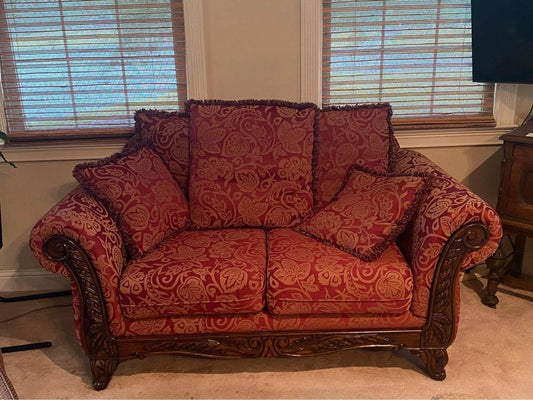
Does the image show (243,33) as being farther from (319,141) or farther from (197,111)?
(319,141)

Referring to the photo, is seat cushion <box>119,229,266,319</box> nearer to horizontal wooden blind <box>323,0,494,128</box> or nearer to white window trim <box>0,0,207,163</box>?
white window trim <box>0,0,207,163</box>

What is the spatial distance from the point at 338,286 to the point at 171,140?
3.65 feet

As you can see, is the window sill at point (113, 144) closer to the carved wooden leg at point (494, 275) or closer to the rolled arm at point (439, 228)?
the carved wooden leg at point (494, 275)

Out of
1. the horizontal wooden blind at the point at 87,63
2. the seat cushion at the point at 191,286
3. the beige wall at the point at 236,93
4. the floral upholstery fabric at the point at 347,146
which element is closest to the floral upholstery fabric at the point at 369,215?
the floral upholstery fabric at the point at 347,146

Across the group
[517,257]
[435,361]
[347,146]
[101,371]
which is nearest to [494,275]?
[517,257]

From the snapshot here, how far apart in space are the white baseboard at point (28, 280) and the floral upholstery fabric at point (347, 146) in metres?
1.63

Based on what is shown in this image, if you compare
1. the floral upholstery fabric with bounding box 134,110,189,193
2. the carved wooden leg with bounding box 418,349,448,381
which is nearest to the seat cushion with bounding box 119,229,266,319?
the floral upholstery fabric with bounding box 134,110,189,193

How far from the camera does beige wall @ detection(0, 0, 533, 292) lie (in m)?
2.57

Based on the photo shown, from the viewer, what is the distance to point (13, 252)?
9.34 feet

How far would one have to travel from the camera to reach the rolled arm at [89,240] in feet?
5.95

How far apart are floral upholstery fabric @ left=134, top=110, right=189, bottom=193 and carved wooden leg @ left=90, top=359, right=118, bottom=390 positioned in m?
0.87

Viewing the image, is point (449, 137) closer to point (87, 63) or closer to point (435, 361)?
point (435, 361)

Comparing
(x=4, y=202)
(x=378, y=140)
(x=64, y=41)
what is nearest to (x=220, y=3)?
(x=64, y=41)

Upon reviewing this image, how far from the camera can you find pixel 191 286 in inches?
73.4
